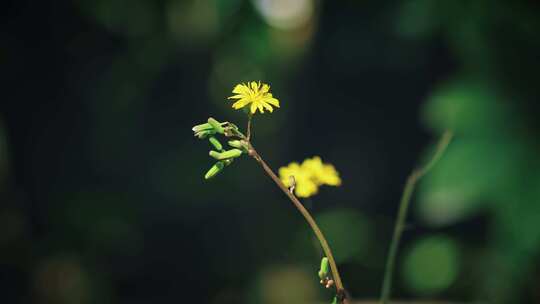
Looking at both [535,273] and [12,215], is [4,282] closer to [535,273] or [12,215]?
[12,215]

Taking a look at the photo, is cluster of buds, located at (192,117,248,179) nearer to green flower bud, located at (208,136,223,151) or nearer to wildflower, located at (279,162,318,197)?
green flower bud, located at (208,136,223,151)

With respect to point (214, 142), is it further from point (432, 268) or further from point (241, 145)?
point (432, 268)

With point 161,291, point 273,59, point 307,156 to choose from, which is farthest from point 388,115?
point 161,291

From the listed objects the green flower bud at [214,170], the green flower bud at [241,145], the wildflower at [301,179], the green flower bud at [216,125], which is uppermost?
the wildflower at [301,179]

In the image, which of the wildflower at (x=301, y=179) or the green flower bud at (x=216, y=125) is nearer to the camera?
the green flower bud at (x=216, y=125)

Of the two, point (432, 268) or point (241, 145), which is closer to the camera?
point (241, 145)

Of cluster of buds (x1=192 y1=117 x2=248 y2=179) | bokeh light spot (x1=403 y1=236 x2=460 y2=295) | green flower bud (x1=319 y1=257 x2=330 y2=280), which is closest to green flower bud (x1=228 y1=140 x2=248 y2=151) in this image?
cluster of buds (x1=192 y1=117 x2=248 y2=179)

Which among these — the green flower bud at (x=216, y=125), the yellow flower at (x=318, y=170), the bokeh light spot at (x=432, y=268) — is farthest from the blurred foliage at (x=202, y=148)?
the green flower bud at (x=216, y=125)

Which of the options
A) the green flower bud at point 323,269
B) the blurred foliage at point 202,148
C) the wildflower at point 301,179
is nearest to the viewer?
the green flower bud at point 323,269

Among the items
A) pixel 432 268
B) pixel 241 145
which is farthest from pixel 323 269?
pixel 432 268

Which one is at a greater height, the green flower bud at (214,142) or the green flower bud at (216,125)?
the green flower bud at (214,142)

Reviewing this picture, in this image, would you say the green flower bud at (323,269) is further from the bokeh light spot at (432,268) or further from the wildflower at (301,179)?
A: the bokeh light spot at (432,268)
